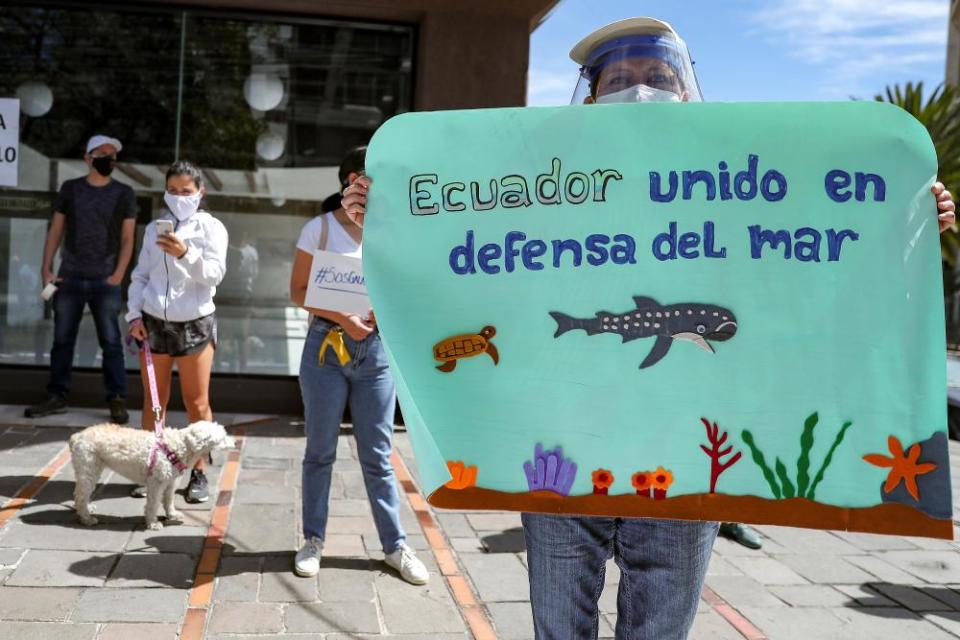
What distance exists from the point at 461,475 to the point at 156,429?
10.4 ft

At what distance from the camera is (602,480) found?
2.13m

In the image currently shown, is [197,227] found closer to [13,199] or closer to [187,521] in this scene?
[187,521]

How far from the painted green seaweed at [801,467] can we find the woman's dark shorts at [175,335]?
12.6 ft

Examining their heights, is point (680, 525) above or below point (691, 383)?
below

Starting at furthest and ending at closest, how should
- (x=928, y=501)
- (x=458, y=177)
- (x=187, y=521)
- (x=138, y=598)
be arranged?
(x=187, y=521) < (x=138, y=598) < (x=458, y=177) < (x=928, y=501)

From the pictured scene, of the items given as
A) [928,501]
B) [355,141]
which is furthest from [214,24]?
[928,501]

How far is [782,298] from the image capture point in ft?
6.85

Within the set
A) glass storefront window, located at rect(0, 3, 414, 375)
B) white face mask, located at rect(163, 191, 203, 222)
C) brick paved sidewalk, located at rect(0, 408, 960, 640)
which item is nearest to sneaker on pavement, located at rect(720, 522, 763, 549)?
brick paved sidewalk, located at rect(0, 408, 960, 640)

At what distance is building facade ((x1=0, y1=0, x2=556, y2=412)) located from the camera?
8.22m

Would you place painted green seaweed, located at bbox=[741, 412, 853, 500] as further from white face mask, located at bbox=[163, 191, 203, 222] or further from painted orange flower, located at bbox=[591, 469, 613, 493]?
white face mask, located at bbox=[163, 191, 203, 222]

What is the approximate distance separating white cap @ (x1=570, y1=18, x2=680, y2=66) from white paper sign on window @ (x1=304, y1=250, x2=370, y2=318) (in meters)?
1.93

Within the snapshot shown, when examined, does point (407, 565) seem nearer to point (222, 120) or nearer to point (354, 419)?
point (354, 419)

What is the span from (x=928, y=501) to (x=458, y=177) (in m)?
1.29

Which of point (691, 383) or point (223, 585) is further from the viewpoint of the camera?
point (223, 585)
